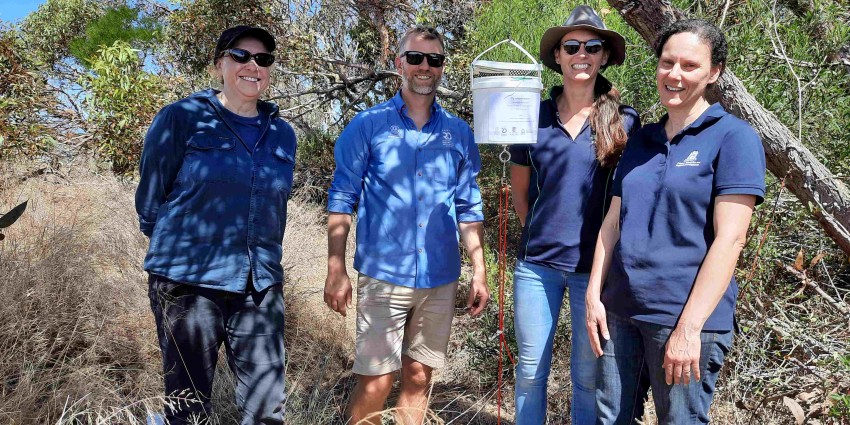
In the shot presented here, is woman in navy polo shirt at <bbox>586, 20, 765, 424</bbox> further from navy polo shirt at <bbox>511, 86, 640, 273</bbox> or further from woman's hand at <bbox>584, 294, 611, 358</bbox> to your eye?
navy polo shirt at <bbox>511, 86, 640, 273</bbox>

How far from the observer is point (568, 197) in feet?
9.00

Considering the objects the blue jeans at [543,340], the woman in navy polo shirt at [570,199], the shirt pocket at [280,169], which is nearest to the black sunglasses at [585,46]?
the woman in navy polo shirt at [570,199]

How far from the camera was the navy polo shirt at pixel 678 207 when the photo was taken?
2.09 meters

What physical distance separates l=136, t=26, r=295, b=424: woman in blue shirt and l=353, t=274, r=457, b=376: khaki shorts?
0.38 meters

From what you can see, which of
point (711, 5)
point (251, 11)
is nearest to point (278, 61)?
point (251, 11)

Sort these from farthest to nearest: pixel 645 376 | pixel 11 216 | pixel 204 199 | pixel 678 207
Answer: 1. pixel 204 199
2. pixel 645 376
3. pixel 678 207
4. pixel 11 216

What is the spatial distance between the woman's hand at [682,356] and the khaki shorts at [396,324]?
45.3 inches

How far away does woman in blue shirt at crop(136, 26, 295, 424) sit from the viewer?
2607 mm

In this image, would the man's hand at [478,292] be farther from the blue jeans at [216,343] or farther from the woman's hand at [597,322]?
the blue jeans at [216,343]

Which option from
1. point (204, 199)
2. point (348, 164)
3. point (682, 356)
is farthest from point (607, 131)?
point (204, 199)

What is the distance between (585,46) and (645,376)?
1328 mm

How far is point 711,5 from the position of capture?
4566 millimetres

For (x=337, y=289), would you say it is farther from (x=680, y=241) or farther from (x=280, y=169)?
(x=680, y=241)

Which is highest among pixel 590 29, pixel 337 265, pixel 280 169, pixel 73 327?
pixel 590 29
